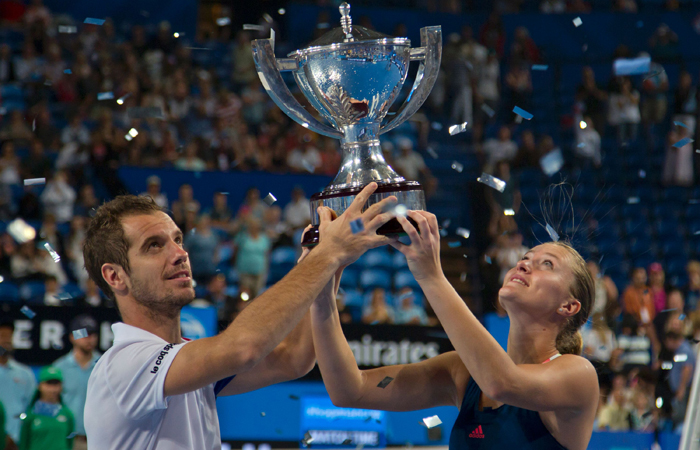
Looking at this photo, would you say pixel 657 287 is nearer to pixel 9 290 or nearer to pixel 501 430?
pixel 9 290

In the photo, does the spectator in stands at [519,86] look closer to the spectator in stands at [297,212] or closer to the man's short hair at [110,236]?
the spectator in stands at [297,212]

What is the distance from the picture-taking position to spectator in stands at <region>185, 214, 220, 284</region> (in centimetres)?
738

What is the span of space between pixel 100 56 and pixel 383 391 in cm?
881

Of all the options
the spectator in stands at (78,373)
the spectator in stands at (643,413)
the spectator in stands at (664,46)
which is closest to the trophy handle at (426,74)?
the spectator in stands at (78,373)

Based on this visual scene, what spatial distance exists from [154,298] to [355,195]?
0.65m

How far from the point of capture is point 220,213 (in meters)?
7.88

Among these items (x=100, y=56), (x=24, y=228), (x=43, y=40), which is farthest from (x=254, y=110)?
(x=24, y=228)

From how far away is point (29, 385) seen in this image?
5508 millimetres

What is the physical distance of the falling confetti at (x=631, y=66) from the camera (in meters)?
11.1

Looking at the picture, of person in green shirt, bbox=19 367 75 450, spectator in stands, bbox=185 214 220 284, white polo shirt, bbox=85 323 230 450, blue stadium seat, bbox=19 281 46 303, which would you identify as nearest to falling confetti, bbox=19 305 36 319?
person in green shirt, bbox=19 367 75 450

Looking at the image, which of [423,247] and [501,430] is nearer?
[423,247]

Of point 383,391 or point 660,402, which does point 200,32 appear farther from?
point 383,391

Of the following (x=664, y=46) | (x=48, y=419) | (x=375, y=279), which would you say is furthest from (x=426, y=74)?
(x=664, y=46)

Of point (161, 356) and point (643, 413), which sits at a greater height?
point (161, 356)
